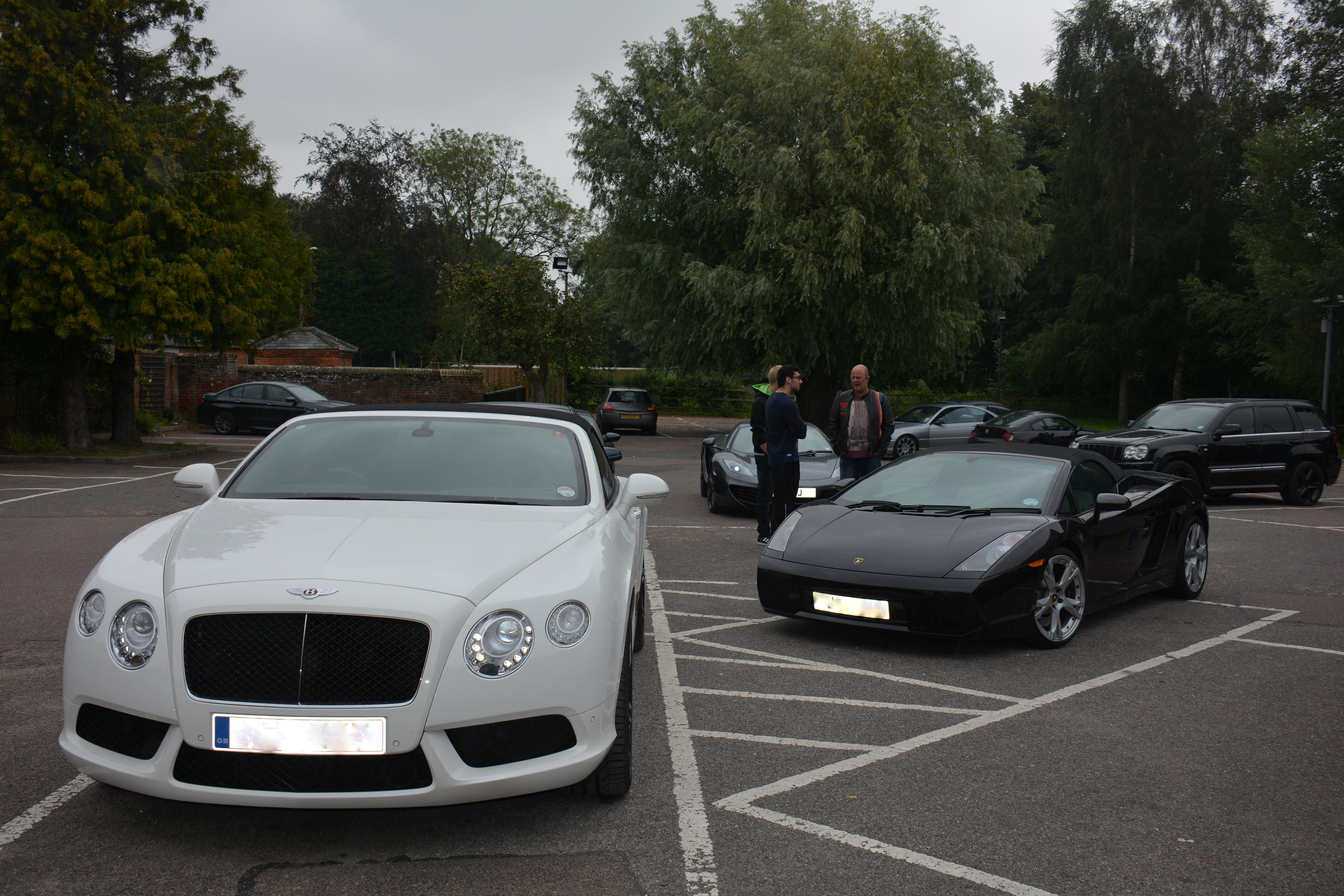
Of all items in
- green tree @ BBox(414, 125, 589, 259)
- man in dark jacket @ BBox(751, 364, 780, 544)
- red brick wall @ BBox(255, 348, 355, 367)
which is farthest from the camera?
green tree @ BBox(414, 125, 589, 259)

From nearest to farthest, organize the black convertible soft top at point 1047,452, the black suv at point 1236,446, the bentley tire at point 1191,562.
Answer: the black convertible soft top at point 1047,452 < the bentley tire at point 1191,562 < the black suv at point 1236,446

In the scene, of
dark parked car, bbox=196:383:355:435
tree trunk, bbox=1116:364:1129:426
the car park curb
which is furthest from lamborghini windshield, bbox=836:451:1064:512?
tree trunk, bbox=1116:364:1129:426

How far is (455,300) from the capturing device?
1487 inches

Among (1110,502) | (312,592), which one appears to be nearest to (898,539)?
(1110,502)

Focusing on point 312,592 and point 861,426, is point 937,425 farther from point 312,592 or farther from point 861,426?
point 312,592

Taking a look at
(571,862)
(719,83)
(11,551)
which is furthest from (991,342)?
(571,862)

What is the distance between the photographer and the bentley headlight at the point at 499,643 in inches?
133

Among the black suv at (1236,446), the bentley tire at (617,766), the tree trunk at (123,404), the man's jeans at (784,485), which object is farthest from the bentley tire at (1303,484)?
the tree trunk at (123,404)

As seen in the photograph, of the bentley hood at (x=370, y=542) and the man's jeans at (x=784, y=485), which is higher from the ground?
the bentley hood at (x=370, y=542)

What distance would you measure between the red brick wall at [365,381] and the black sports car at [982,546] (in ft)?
97.1

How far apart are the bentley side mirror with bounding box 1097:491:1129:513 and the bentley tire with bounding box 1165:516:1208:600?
1384mm

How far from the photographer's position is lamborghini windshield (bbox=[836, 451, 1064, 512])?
23.1 ft

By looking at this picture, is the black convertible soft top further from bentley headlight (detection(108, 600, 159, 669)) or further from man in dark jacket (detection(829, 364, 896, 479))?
bentley headlight (detection(108, 600, 159, 669))

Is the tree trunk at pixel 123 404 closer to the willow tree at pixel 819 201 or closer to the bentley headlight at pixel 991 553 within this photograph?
the willow tree at pixel 819 201
